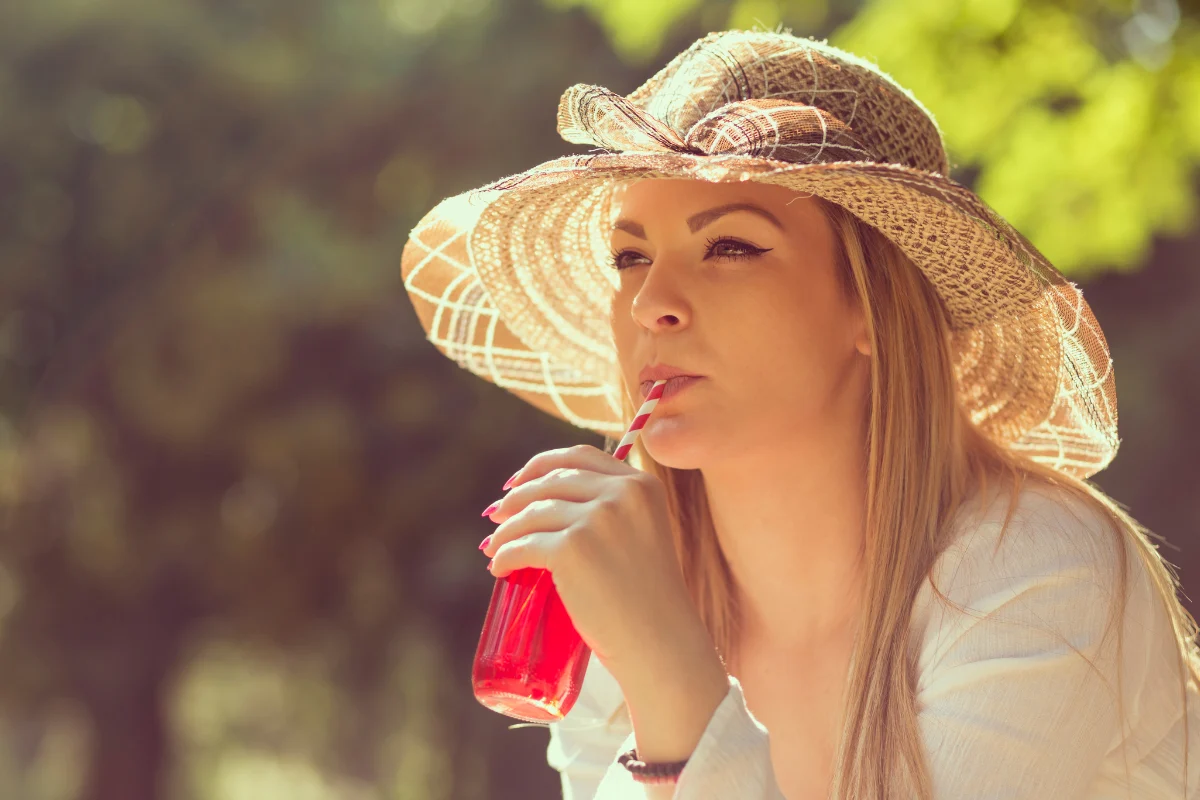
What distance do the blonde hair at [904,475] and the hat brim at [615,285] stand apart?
9 centimetres

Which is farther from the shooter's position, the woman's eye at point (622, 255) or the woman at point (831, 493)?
the woman's eye at point (622, 255)

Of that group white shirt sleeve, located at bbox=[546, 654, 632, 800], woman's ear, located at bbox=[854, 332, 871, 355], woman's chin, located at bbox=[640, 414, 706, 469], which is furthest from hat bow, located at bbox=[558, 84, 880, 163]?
white shirt sleeve, located at bbox=[546, 654, 632, 800]

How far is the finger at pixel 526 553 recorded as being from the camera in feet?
6.44

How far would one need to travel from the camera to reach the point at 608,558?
197 cm

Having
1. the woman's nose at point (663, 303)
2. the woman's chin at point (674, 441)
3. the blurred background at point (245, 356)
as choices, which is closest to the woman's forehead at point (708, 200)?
the woman's nose at point (663, 303)

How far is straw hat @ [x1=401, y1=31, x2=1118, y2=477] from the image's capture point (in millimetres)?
2352

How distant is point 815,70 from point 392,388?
26.6ft

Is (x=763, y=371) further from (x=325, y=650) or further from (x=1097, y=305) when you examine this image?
(x=325, y=650)

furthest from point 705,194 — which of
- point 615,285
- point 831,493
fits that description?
point 615,285

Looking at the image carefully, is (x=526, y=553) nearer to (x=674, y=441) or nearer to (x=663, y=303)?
(x=674, y=441)

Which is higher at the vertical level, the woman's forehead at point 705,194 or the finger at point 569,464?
the woman's forehead at point 705,194

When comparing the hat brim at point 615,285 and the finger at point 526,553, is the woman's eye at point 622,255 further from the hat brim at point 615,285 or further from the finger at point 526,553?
the finger at point 526,553

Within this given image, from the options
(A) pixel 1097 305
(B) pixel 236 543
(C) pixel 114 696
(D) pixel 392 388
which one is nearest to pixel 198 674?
(C) pixel 114 696

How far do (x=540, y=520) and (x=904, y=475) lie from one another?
813mm
